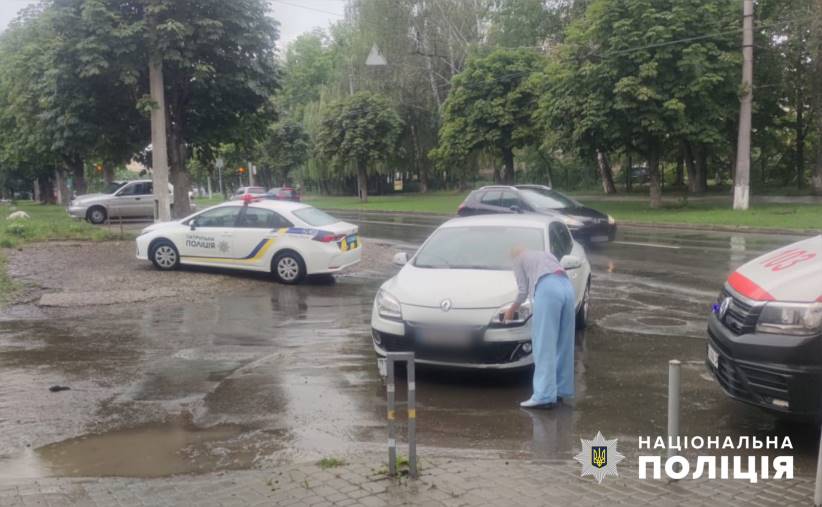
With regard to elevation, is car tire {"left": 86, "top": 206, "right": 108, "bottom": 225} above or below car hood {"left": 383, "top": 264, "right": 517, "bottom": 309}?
below

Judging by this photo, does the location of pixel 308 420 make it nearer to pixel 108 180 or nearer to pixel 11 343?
pixel 11 343

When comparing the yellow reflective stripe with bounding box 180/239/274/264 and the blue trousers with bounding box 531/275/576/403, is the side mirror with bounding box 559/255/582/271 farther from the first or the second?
the yellow reflective stripe with bounding box 180/239/274/264

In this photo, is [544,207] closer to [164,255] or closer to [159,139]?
[164,255]

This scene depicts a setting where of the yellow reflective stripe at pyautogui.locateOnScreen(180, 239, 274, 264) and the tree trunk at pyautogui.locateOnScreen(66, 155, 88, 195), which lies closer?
the yellow reflective stripe at pyautogui.locateOnScreen(180, 239, 274, 264)

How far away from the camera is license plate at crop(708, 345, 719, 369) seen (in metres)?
5.67

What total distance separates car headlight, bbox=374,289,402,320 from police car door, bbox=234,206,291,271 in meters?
6.71

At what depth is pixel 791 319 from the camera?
5.06 meters

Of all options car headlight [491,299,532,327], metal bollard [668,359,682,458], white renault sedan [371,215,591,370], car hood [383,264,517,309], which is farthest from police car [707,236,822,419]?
car hood [383,264,517,309]

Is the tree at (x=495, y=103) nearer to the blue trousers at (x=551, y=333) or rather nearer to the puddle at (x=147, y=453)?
the blue trousers at (x=551, y=333)

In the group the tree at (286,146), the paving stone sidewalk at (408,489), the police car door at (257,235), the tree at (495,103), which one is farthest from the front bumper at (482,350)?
the tree at (286,146)

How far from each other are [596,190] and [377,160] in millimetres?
14842

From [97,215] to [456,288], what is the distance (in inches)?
1062

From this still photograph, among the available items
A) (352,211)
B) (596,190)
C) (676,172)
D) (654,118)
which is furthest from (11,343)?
(676,172)

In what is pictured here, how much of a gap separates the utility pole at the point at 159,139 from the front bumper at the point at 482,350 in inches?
583
